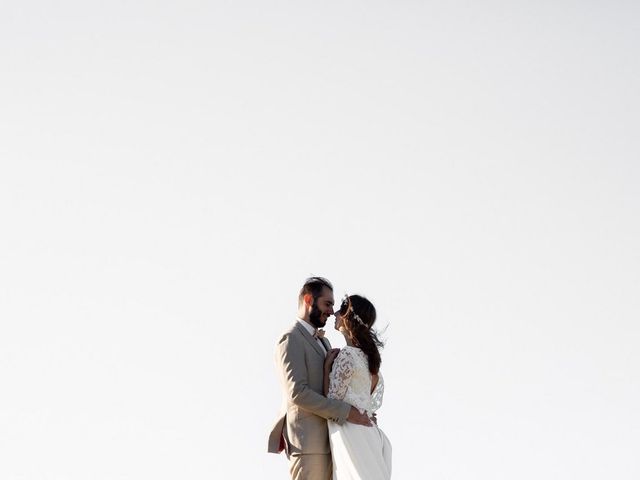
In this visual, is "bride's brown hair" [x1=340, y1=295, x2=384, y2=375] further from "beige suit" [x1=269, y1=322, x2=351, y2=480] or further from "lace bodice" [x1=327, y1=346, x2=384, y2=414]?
"beige suit" [x1=269, y1=322, x2=351, y2=480]

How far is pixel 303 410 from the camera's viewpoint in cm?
1066

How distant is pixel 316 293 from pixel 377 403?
3.78ft

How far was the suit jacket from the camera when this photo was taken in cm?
1053

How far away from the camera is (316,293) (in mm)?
10812

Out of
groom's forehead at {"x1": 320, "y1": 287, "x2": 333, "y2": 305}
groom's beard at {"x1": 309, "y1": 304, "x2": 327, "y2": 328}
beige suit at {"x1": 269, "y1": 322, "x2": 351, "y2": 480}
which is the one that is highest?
groom's forehead at {"x1": 320, "y1": 287, "x2": 333, "y2": 305}

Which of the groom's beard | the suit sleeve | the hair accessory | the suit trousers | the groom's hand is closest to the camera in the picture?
the suit sleeve

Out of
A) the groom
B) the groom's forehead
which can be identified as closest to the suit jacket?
the groom

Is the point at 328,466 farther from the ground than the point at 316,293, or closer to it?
closer to it

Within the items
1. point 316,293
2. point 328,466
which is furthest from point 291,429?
point 316,293

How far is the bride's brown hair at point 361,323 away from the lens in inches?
432

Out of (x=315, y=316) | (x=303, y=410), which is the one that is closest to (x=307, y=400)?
(x=303, y=410)

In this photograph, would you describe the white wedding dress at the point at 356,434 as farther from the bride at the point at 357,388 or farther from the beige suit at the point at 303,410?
the beige suit at the point at 303,410

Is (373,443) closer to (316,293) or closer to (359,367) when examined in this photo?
(359,367)

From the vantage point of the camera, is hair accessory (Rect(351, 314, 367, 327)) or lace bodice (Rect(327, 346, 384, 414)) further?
hair accessory (Rect(351, 314, 367, 327))
